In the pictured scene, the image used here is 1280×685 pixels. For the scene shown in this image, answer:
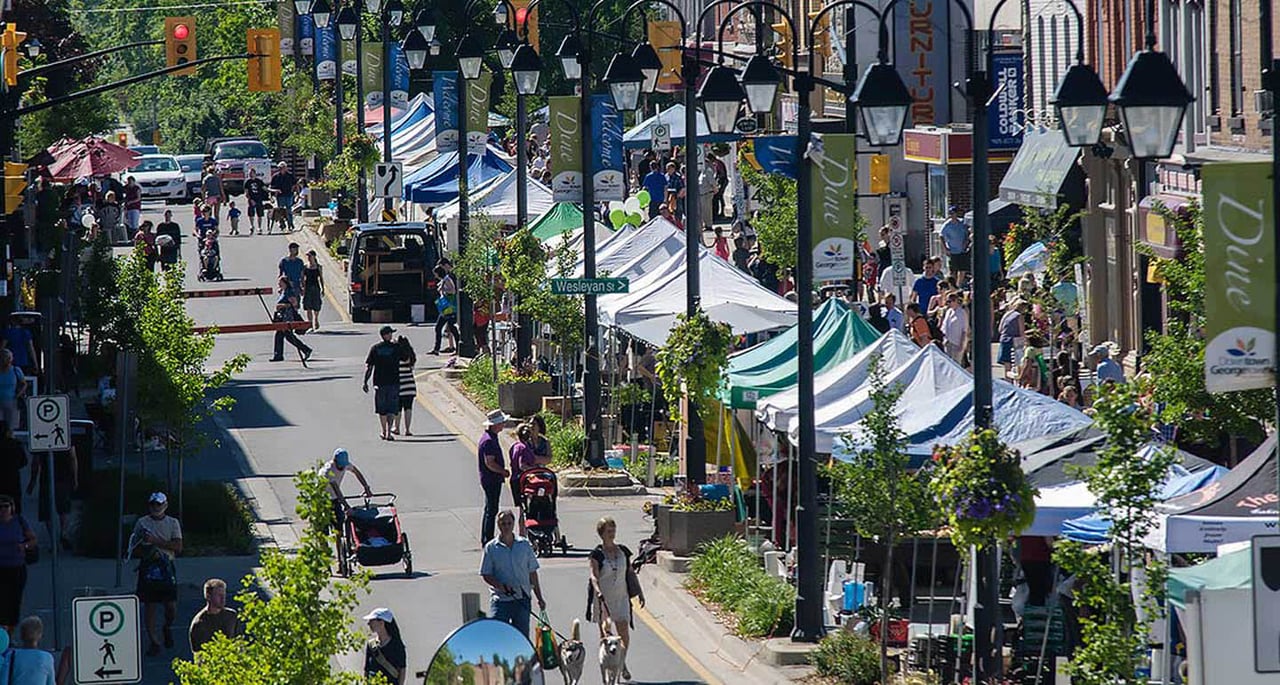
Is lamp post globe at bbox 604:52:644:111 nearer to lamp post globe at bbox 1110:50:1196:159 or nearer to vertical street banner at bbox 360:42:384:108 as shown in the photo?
lamp post globe at bbox 1110:50:1196:159

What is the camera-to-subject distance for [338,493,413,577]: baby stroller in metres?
23.6

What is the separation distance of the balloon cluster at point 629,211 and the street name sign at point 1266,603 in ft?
105

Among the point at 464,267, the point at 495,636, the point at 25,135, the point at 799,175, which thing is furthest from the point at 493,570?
the point at 25,135

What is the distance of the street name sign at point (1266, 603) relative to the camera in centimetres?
1173

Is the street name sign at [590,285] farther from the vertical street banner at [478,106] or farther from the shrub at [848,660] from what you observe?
the vertical street banner at [478,106]

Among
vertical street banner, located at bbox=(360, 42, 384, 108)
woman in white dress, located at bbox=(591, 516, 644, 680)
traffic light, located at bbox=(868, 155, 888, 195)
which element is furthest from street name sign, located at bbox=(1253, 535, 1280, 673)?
vertical street banner, located at bbox=(360, 42, 384, 108)

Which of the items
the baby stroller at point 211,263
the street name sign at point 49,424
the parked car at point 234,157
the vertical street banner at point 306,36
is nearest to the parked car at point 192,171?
the parked car at point 234,157

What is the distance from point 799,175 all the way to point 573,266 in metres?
12.8

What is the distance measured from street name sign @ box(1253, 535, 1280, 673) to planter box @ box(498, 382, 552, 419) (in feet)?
73.6

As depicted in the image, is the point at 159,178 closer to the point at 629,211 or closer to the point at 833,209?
the point at 629,211

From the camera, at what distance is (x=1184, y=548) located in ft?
52.5

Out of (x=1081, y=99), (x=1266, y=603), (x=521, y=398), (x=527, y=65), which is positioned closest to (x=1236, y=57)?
(x=527, y=65)

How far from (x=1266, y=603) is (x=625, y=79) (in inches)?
592

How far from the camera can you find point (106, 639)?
1521 centimetres
